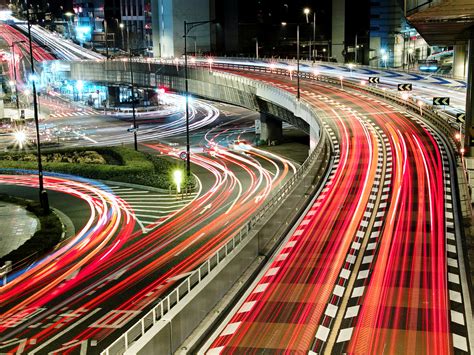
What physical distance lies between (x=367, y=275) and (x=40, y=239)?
20624mm

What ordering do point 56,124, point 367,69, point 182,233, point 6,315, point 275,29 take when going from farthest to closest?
point 275,29, point 56,124, point 367,69, point 182,233, point 6,315

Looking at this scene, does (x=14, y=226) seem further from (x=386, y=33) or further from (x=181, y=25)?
(x=386, y=33)

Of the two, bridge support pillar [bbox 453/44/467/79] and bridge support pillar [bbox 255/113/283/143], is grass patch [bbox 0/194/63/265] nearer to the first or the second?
bridge support pillar [bbox 255/113/283/143]

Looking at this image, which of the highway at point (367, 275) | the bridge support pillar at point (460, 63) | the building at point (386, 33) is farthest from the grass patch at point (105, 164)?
the building at point (386, 33)

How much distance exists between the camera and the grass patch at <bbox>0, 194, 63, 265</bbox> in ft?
105

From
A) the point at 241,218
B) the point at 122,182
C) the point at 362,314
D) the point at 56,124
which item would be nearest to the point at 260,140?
the point at 122,182

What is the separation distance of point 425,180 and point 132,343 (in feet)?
75.1

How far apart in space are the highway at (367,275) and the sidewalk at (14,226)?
56.6 feet

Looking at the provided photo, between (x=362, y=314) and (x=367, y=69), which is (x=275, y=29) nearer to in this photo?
(x=367, y=69)

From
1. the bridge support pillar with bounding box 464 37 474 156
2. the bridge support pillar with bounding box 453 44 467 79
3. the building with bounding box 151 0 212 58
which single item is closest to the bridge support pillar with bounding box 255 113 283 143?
the bridge support pillar with bounding box 453 44 467 79

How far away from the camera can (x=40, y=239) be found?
34938 mm

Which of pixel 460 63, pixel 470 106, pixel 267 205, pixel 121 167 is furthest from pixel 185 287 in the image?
pixel 460 63

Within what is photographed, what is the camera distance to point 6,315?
24.8m

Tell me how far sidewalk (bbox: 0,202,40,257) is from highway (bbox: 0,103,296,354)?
2957 mm
